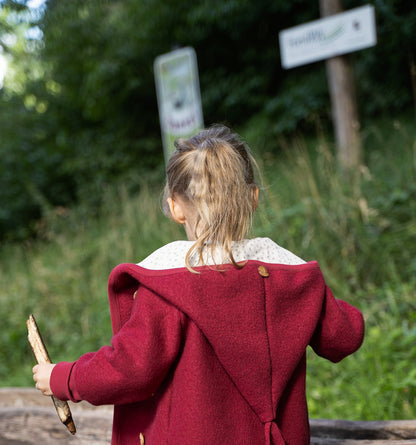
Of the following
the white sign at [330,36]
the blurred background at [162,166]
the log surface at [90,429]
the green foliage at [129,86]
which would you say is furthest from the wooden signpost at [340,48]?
the green foliage at [129,86]

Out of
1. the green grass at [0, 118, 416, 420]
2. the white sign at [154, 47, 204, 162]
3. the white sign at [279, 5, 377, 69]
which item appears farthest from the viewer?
the white sign at [154, 47, 204, 162]

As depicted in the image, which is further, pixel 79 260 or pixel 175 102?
pixel 79 260

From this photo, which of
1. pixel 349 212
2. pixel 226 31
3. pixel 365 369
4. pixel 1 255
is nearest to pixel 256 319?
pixel 365 369

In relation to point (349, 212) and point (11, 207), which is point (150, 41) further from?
point (349, 212)

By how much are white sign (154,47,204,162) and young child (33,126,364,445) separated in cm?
321

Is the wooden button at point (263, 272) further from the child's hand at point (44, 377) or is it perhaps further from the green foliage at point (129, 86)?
the green foliage at point (129, 86)

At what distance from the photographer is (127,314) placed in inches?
Answer: 53.3

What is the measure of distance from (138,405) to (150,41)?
912 centimetres

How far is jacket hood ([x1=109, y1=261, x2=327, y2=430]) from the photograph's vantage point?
124 centimetres

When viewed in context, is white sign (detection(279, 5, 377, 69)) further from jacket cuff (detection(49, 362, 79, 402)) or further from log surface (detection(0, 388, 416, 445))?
jacket cuff (detection(49, 362, 79, 402))

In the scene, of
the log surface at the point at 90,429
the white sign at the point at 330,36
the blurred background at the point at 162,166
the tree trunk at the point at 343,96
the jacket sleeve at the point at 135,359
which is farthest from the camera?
the tree trunk at the point at 343,96

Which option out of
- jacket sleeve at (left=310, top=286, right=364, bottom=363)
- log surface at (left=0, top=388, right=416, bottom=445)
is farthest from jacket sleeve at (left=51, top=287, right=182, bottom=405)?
log surface at (left=0, top=388, right=416, bottom=445)

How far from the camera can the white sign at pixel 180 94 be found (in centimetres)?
453

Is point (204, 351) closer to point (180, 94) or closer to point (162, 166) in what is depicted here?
point (180, 94)
